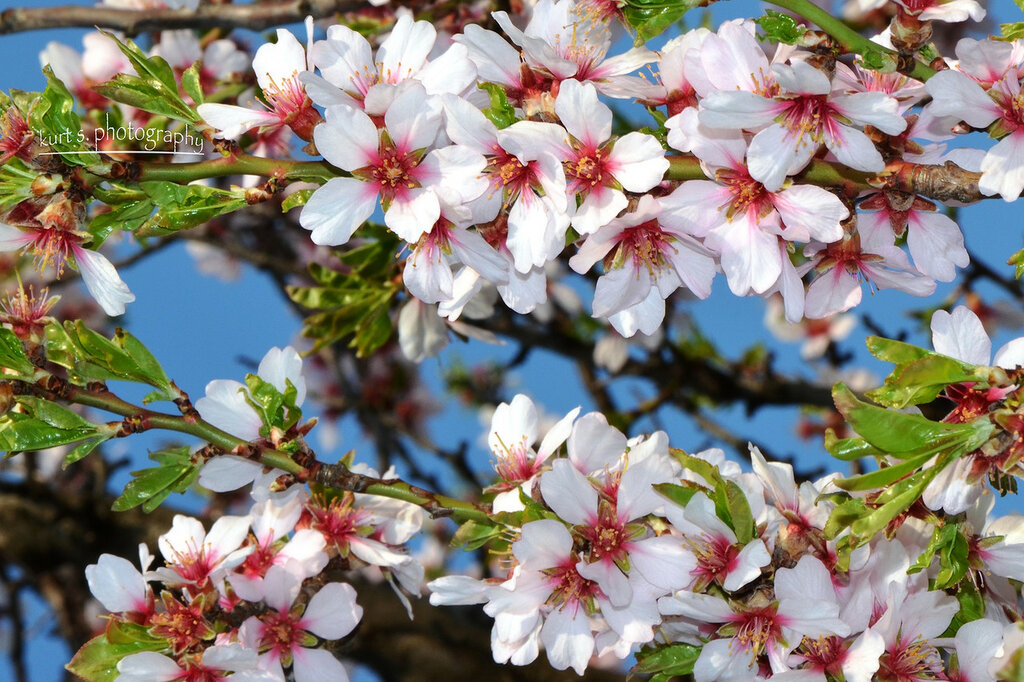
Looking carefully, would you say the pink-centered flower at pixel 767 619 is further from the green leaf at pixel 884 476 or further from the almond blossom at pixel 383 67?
the almond blossom at pixel 383 67

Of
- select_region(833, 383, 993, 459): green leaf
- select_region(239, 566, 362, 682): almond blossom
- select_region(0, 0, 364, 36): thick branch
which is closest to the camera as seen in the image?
select_region(833, 383, 993, 459): green leaf

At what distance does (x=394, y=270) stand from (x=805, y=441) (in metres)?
3.69

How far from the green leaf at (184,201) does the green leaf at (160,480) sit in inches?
13.2

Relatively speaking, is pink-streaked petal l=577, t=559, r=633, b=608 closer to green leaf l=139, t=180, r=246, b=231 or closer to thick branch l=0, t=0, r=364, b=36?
green leaf l=139, t=180, r=246, b=231

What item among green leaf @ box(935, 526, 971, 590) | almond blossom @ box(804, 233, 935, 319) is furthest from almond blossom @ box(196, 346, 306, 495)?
green leaf @ box(935, 526, 971, 590)

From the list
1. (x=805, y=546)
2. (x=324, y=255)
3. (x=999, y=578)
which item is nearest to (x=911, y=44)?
(x=805, y=546)

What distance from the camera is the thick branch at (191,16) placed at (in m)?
2.35

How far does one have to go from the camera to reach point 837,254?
1.52m

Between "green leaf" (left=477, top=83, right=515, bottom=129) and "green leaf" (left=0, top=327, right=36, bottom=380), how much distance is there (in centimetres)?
71

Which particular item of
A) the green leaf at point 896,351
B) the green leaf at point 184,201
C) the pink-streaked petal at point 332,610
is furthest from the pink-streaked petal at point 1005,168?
the pink-streaked petal at point 332,610

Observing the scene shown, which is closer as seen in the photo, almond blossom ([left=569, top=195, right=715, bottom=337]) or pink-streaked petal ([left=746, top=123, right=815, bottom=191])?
pink-streaked petal ([left=746, top=123, right=815, bottom=191])

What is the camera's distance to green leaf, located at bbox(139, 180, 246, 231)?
1.44 m

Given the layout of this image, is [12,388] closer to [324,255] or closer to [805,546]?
[805,546]

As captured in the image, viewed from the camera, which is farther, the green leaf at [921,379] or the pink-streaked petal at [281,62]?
the pink-streaked petal at [281,62]
